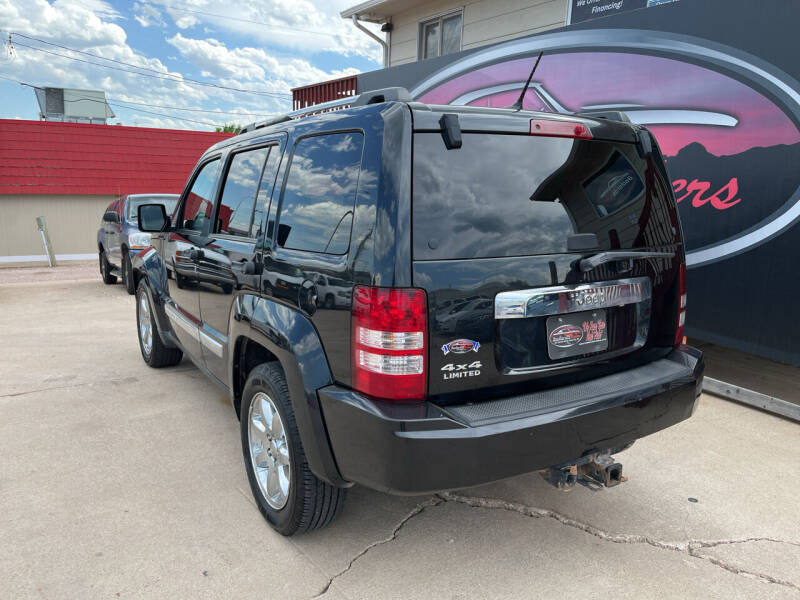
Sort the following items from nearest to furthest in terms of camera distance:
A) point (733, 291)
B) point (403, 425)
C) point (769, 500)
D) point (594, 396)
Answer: point (403, 425), point (594, 396), point (769, 500), point (733, 291)

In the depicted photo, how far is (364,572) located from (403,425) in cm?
93

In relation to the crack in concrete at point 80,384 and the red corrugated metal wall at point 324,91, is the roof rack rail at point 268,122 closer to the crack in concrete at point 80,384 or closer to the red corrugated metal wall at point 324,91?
the crack in concrete at point 80,384

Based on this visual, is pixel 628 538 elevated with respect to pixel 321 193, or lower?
lower

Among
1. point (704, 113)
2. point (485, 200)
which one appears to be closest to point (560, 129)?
point (485, 200)

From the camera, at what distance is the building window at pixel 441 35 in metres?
11.0

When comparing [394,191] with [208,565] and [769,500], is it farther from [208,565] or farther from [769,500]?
[769,500]

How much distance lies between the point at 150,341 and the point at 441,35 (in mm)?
8597

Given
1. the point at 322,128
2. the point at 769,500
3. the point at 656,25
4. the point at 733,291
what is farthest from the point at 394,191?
the point at 656,25

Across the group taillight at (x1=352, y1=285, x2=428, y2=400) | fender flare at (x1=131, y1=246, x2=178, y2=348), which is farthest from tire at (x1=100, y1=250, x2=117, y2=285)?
taillight at (x1=352, y1=285, x2=428, y2=400)

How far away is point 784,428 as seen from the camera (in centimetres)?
430

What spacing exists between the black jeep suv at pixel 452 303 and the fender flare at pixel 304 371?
0.01 metres

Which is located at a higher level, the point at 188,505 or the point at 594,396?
the point at 594,396

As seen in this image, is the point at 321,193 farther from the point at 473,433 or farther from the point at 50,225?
the point at 50,225

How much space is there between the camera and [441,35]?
11.3 meters
